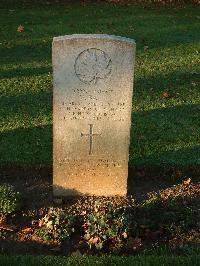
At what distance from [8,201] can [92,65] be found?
5.72 ft

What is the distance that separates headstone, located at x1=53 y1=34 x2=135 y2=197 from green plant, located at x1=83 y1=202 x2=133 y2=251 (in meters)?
0.80

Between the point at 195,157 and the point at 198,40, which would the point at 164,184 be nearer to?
the point at 195,157

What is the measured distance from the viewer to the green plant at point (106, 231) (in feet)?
18.4

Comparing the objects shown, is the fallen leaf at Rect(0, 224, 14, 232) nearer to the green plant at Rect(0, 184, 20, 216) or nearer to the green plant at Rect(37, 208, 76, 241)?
the green plant at Rect(0, 184, 20, 216)

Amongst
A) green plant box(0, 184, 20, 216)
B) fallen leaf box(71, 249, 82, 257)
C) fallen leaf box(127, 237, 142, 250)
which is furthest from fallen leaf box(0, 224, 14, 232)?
fallen leaf box(127, 237, 142, 250)

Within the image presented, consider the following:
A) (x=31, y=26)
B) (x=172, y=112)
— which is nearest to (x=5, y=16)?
(x=31, y=26)

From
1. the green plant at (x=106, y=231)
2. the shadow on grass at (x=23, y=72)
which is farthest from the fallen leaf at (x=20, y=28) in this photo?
the green plant at (x=106, y=231)

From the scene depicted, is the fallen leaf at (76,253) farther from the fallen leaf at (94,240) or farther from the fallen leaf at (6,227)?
the fallen leaf at (6,227)

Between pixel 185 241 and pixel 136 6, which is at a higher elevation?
pixel 136 6

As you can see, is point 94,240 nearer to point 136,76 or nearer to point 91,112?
point 91,112

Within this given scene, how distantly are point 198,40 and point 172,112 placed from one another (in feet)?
18.9

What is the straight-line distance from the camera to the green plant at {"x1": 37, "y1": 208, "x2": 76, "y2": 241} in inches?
225

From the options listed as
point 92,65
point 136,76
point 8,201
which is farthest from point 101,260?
point 136,76

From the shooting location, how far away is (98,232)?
5645 millimetres
